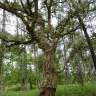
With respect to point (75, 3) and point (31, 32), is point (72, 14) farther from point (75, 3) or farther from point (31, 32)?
point (31, 32)

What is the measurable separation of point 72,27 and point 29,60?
41.5m

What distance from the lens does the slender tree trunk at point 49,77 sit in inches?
439

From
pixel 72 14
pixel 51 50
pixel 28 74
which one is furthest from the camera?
pixel 28 74

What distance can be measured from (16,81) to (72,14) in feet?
152

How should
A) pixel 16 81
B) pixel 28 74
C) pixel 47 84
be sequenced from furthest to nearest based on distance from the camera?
pixel 16 81, pixel 28 74, pixel 47 84

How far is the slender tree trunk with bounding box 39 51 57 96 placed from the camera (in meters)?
11.1

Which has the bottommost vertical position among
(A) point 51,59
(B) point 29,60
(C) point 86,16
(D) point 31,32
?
(A) point 51,59

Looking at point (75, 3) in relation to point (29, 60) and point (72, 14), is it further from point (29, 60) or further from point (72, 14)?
point (29, 60)

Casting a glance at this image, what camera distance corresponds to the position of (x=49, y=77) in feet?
37.2

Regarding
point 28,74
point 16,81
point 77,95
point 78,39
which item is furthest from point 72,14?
point 16,81

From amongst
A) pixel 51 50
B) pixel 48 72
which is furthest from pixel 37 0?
pixel 48 72

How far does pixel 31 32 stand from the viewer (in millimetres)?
12156

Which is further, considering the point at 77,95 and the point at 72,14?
the point at 77,95

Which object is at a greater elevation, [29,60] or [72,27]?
[29,60]
